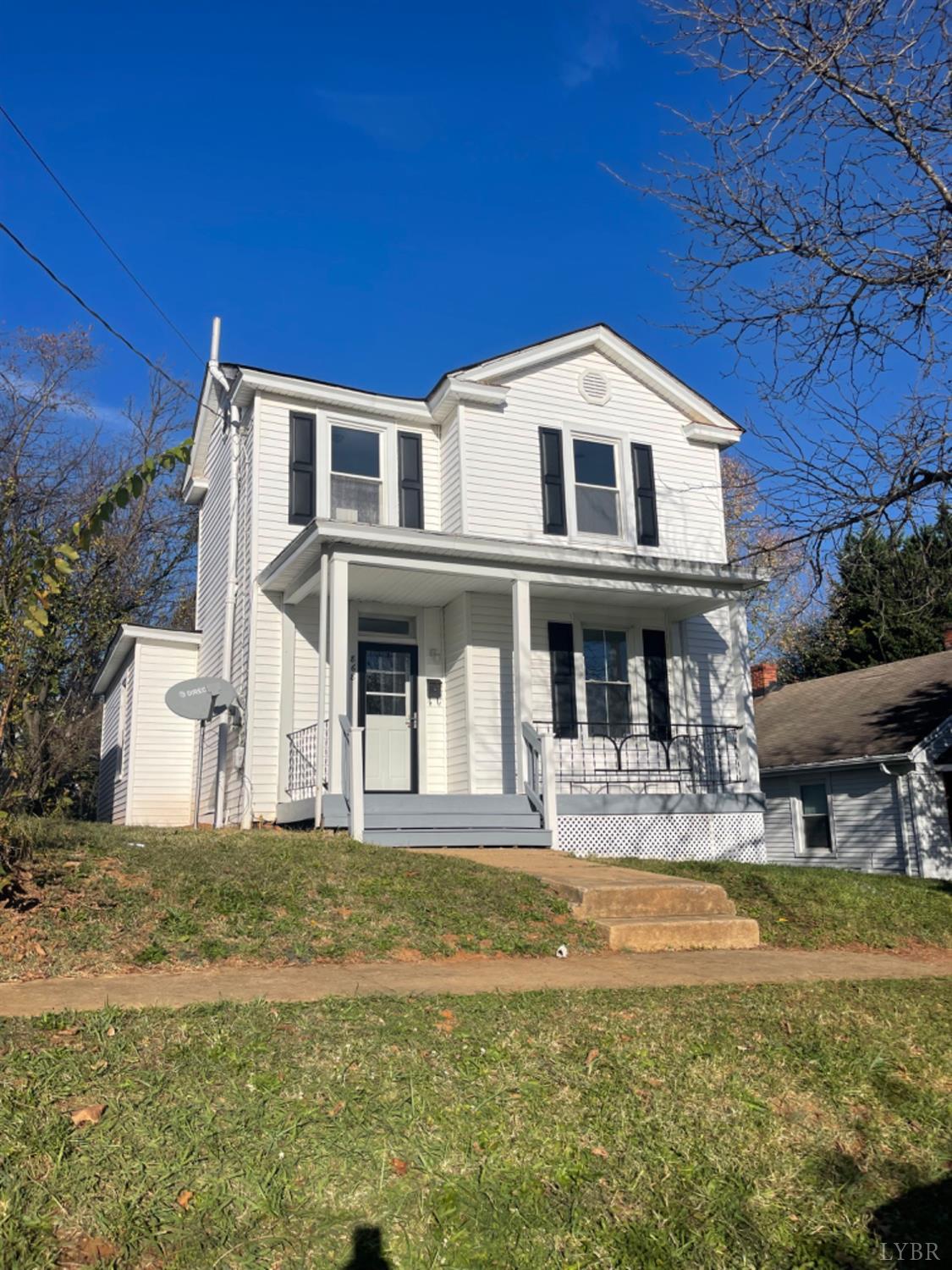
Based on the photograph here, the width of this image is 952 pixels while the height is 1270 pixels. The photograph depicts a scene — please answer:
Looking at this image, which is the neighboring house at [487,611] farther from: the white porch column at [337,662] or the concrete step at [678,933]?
the concrete step at [678,933]

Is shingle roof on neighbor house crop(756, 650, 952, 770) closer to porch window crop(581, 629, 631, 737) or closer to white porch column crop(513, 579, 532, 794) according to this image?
porch window crop(581, 629, 631, 737)

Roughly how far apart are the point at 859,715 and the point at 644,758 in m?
7.82

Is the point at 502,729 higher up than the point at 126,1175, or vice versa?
the point at 502,729

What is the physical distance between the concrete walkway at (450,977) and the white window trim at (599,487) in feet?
27.8

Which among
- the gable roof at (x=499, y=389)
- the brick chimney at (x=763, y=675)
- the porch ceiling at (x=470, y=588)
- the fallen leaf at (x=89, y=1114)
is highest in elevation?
→ the gable roof at (x=499, y=389)

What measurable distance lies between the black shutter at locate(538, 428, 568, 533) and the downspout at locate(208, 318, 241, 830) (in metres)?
A: 4.52

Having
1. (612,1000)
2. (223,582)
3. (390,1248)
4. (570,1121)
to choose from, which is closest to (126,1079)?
(390,1248)

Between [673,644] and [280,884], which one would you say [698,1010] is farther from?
[673,644]

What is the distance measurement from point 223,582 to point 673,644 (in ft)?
22.3

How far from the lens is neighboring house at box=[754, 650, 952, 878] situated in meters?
17.5

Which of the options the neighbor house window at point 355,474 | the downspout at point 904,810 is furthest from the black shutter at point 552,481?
the downspout at point 904,810

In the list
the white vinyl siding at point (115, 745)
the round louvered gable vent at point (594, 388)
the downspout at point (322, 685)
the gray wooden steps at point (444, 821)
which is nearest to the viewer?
the gray wooden steps at point (444, 821)

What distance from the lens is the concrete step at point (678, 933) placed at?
728 cm

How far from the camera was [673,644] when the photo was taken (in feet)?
49.7
